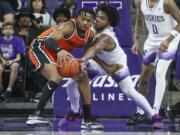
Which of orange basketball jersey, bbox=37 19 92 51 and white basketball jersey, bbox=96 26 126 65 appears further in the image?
white basketball jersey, bbox=96 26 126 65

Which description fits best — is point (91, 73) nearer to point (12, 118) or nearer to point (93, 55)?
point (93, 55)

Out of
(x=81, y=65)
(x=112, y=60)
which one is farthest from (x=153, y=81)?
(x=81, y=65)

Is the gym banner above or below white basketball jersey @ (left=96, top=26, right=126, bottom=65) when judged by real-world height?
below

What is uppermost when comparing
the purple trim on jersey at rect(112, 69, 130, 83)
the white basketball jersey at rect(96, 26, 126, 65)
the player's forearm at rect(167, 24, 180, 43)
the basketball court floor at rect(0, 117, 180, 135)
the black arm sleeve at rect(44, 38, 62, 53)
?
the player's forearm at rect(167, 24, 180, 43)

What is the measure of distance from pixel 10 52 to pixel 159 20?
131 inches

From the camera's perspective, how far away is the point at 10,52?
1162 cm

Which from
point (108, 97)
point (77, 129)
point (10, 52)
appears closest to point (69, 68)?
point (77, 129)

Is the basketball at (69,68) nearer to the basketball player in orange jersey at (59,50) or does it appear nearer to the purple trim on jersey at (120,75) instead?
the basketball player in orange jersey at (59,50)

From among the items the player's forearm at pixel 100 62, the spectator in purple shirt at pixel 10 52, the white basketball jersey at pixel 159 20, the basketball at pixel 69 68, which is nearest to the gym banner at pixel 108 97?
the white basketball jersey at pixel 159 20

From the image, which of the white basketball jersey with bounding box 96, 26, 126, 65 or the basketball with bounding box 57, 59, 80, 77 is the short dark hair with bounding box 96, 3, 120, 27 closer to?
the white basketball jersey with bounding box 96, 26, 126, 65

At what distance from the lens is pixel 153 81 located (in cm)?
1026

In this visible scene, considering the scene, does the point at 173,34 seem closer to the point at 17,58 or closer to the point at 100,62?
the point at 100,62

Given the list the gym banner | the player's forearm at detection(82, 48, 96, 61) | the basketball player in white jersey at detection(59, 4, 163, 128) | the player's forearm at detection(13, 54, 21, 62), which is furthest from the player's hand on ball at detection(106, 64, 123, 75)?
the player's forearm at detection(13, 54, 21, 62)

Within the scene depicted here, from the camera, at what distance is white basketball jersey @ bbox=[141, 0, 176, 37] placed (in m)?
9.29
